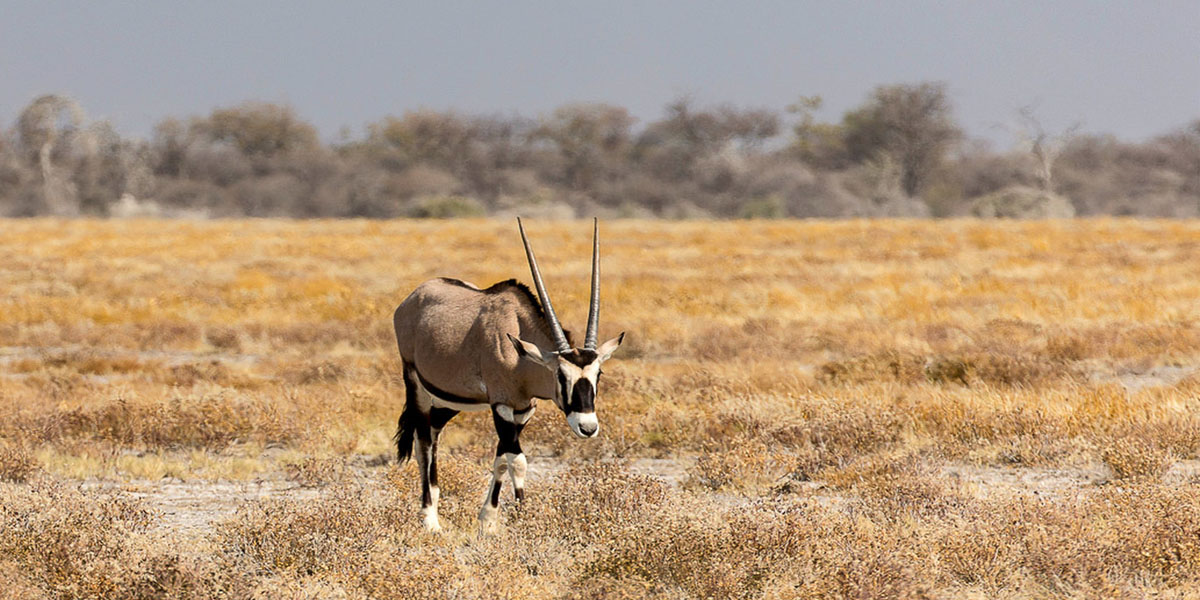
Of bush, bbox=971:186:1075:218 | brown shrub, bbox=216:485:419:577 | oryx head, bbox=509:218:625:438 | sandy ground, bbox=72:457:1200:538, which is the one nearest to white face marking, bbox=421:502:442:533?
brown shrub, bbox=216:485:419:577

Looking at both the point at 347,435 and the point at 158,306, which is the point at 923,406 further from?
the point at 158,306

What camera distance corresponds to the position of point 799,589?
17.6 feet

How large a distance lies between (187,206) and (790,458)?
72520mm

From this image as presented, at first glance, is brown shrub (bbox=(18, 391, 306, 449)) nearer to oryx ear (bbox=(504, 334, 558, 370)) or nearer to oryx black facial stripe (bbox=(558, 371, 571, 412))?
oryx ear (bbox=(504, 334, 558, 370))

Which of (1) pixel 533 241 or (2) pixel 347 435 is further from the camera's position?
(1) pixel 533 241

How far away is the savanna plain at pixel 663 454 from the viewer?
18.1ft

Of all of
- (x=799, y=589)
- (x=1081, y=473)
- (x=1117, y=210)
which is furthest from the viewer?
(x=1117, y=210)

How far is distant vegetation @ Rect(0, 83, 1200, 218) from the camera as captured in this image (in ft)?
242

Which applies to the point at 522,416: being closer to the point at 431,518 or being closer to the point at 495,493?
the point at 495,493

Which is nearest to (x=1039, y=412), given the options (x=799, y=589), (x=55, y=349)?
(x=799, y=589)

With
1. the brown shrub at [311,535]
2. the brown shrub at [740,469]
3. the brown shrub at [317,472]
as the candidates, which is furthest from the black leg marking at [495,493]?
the brown shrub at [317,472]

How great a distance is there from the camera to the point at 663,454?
30.5 ft

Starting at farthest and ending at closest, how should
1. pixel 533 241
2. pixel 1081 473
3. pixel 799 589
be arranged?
pixel 533 241 → pixel 1081 473 → pixel 799 589

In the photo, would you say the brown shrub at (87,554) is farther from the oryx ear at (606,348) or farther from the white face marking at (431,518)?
the oryx ear at (606,348)
